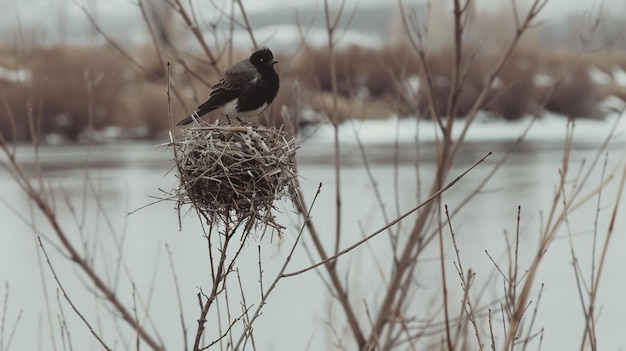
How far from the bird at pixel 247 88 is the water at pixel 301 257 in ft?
5.58

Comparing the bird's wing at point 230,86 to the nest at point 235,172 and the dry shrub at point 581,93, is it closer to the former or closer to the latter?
the nest at point 235,172

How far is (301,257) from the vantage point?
384 inches

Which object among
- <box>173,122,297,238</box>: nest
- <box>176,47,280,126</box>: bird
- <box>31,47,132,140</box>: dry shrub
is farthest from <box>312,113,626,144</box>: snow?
<box>173,122,297,238</box>: nest

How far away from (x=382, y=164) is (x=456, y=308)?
1136 centimetres

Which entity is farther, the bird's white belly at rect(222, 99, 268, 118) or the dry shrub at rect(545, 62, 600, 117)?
the dry shrub at rect(545, 62, 600, 117)

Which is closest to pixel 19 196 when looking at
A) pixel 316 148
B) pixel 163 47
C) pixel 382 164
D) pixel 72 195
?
pixel 72 195

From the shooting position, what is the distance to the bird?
222 cm

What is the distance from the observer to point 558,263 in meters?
9.70

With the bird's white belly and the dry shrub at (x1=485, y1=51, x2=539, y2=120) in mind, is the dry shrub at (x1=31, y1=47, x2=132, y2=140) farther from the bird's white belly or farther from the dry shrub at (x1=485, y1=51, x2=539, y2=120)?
the bird's white belly

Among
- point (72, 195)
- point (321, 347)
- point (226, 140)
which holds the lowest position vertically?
point (321, 347)

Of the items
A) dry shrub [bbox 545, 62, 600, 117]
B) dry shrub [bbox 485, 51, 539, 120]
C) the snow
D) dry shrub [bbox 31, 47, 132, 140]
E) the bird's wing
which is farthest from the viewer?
dry shrub [bbox 545, 62, 600, 117]

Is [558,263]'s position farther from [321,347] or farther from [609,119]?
[609,119]

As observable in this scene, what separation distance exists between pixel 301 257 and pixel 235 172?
7.88 m

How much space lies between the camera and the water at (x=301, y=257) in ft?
22.7
